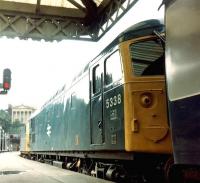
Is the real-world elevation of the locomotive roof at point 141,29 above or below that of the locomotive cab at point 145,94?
above

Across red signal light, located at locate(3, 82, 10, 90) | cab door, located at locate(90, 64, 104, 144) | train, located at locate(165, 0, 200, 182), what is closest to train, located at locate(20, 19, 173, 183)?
cab door, located at locate(90, 64, 104, 144)

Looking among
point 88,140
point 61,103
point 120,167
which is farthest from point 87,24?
point 120,167

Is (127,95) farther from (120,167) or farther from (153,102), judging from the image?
(120,167)

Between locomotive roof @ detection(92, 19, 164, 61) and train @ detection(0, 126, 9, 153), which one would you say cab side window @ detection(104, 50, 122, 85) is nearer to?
locomotive roof @ detection(92, 19, 164, 61)

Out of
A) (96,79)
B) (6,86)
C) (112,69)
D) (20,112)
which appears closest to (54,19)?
(6,86)

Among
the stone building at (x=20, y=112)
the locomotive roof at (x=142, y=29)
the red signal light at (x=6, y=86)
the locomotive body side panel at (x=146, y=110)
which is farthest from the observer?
the stone building at (x=20, y=112)

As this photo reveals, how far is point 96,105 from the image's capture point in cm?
1024

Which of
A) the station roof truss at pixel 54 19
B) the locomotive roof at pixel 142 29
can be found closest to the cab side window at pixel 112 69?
the locomotive roof at pixel 142 29

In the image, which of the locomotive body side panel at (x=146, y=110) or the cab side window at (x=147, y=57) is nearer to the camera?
the locomotive body side panel at (x=146, y=110)

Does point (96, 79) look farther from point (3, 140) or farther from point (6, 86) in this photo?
point (3, 140)

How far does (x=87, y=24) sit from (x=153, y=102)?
8.48m

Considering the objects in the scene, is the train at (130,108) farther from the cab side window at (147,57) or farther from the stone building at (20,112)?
the stone building at (20,112)

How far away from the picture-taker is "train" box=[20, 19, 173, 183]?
7980 millimetres

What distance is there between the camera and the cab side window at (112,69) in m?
8.85
